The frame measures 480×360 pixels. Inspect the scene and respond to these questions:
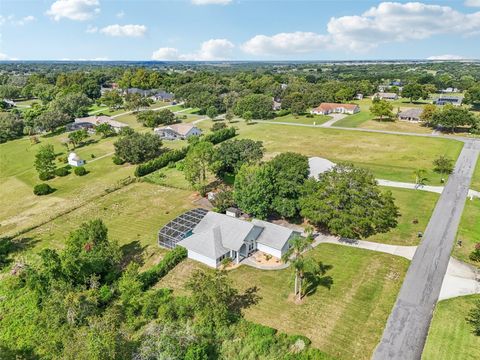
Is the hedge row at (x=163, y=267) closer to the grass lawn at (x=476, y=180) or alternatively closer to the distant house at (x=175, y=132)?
the grass lawn at (x=476, y=180)

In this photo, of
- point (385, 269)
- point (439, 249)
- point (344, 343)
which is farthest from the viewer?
point (439, 249)

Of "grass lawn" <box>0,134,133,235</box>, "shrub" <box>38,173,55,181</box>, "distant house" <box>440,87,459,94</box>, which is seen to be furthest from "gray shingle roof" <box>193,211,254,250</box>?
"distant house" <box>440,87,459,94</box>

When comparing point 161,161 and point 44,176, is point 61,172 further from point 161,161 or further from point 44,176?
point 161,161

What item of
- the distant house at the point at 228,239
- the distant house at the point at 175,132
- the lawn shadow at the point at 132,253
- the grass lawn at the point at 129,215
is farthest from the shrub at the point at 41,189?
the distant house at the point at 175,132

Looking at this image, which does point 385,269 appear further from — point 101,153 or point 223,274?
point 101,153

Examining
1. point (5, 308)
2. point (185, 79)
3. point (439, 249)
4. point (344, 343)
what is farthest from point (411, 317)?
point (185, 79)

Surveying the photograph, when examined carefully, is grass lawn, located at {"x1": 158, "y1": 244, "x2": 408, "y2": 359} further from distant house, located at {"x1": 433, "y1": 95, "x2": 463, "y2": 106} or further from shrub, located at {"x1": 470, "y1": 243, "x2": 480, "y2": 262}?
distant house, located at {"x1": 433, "y1": 95, "x2": 463, "y2": 106}
